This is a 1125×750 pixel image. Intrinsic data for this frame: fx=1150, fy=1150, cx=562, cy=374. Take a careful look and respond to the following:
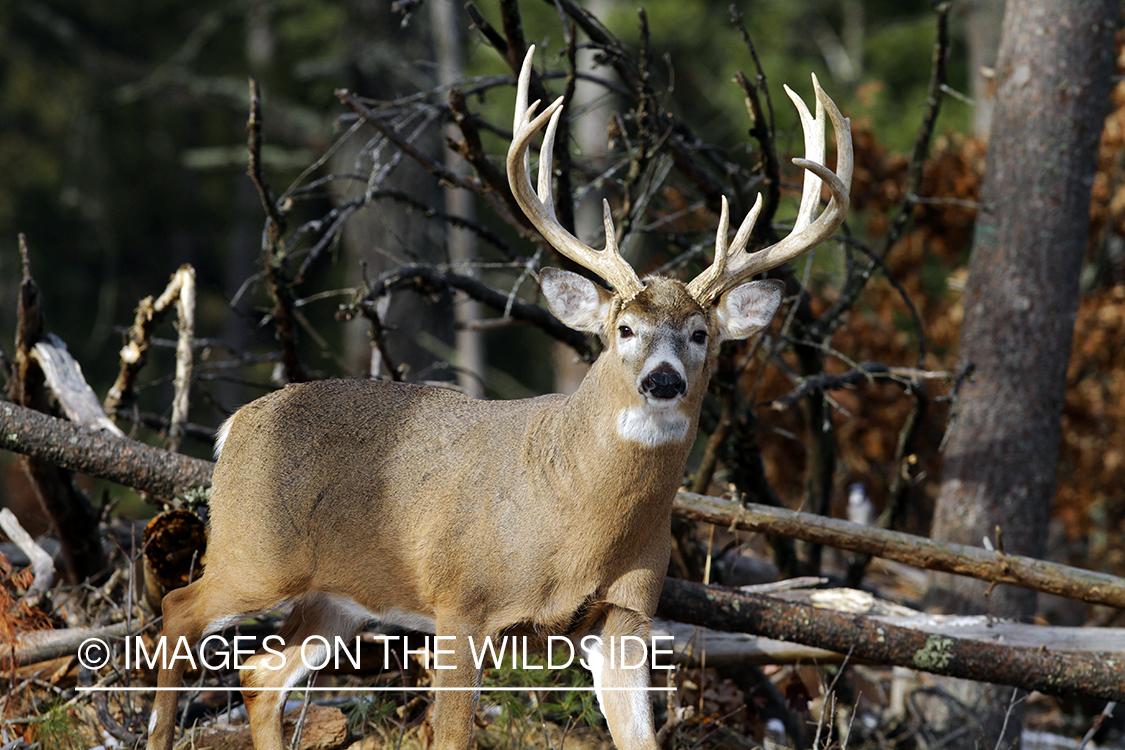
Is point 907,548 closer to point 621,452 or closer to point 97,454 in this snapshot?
point 621,452

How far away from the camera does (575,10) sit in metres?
4.93

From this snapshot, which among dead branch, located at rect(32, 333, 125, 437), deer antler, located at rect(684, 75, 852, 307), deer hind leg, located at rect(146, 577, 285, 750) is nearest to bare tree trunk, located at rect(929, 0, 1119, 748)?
deer antler, located at rect(684, 75, 852, 307)

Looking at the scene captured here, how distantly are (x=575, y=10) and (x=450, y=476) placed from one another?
2.34 metres

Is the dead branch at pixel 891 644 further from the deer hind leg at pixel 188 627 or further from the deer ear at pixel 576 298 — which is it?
the deer hind leg at pixel 188 627

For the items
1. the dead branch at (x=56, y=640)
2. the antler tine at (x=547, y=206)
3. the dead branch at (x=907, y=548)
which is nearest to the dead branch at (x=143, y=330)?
the dead branch at (x=56, y=640)

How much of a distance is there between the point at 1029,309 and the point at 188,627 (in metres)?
4.12

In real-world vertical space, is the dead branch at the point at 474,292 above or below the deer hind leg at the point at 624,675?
above

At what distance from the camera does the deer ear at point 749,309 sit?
141 inches

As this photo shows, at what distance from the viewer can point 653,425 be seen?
330 centimetres

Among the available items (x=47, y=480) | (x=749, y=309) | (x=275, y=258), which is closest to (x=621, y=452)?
(x=749, y=309)

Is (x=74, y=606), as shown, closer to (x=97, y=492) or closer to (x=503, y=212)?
(x=503, y=212)

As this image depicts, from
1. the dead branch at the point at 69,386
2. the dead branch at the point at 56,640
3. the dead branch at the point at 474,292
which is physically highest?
the dead branch at the point at 474,292

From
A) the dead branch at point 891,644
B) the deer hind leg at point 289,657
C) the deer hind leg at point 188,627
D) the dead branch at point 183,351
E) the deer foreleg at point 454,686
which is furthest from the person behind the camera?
the dead branch at point 183,351

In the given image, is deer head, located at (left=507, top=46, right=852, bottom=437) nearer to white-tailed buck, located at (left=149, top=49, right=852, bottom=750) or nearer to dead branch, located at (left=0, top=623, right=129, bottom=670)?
white-tailed buck, located at (left=149, top=49, right=852, bottom=750)
